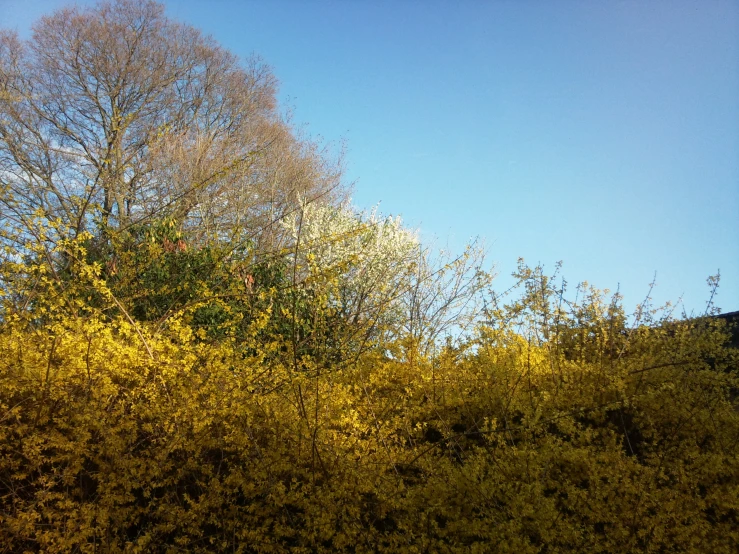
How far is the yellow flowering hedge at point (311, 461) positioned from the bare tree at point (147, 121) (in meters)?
6.52

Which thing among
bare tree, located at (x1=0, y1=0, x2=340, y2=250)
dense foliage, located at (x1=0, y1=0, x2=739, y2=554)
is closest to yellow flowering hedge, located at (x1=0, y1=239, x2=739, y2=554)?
dense foliage, located at (x1=0, y1=0, x2=739, y2=554)

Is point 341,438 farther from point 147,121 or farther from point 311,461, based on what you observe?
point 147,121

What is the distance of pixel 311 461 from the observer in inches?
98.0

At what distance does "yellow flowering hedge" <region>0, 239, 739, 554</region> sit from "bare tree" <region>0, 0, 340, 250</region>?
21.4 ft

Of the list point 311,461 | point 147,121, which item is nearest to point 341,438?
point 311,461

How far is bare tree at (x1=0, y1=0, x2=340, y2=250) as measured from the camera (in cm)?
989

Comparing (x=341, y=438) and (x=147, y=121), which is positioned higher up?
(x=147, y=121)

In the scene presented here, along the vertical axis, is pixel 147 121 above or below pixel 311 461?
above

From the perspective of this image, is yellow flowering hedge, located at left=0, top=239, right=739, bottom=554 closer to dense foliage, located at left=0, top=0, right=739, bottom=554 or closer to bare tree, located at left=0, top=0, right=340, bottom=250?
dense foliage, located at left=0, top=0, right=739, bottom=554

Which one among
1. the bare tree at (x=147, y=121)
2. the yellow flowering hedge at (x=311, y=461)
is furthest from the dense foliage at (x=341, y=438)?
the bare tree at (x=147, y=121)

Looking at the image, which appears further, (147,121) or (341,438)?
(147,121)

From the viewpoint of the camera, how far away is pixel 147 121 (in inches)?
452

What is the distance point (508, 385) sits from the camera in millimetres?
3240

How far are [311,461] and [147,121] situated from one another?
1063 cm
